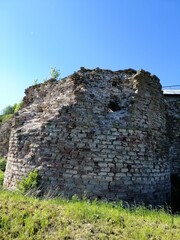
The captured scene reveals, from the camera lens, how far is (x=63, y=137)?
6.71 metres

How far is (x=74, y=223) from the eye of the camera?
14.1 ft

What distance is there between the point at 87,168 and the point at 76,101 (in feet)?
6.10

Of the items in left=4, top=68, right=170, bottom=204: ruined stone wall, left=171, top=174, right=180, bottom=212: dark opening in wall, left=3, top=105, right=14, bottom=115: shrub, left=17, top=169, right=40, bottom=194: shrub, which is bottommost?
left=171, top=174, right=180, bottom=212: dark opening in wall

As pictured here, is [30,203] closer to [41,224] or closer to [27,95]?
[41,224]

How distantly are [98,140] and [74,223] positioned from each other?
104 inches

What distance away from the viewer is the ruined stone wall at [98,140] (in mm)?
6426

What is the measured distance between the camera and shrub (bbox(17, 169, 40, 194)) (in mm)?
6500

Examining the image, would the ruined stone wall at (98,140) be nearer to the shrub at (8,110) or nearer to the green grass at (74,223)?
the green grass at (74,223)

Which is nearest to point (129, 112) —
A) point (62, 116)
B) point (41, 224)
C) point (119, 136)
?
point (119, 136)

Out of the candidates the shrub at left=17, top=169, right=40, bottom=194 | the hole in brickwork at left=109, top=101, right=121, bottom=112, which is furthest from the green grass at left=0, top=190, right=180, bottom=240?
the hole in brickwork at left=109, top=101, right=121, bottom=112

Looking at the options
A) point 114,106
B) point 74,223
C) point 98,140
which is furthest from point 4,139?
point 74,223

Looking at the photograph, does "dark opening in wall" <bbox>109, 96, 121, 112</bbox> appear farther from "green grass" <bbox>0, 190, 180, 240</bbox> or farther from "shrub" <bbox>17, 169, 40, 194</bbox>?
"green grass" <bbox>0, 190, 180, 240</bbox>

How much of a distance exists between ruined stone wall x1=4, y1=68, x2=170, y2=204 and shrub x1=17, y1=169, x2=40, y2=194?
0.51 ft

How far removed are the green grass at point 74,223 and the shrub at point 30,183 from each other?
1.39 metres
